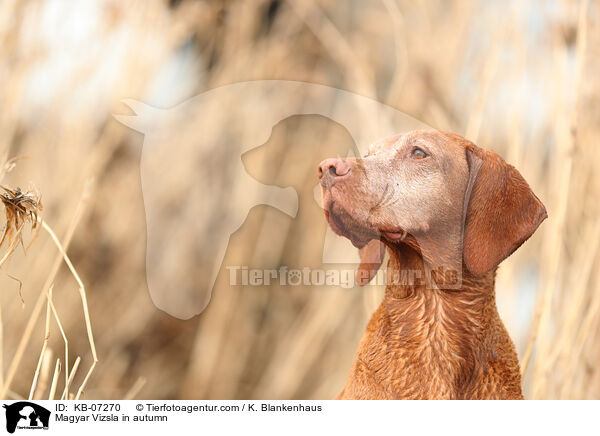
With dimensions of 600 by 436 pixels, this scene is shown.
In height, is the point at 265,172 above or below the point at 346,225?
above

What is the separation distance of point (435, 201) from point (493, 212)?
3.5 inches

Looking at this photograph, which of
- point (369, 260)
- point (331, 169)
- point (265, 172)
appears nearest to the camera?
point (331, 169)

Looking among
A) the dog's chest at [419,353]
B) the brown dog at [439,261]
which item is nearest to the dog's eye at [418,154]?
the brown dog at [439,261]

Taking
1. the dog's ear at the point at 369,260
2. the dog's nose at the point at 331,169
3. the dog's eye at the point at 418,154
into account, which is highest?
the dog's eye at the point at 418,154

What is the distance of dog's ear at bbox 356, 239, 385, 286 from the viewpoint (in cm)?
108

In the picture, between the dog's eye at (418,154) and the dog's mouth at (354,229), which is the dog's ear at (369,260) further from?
the dog's eye at (418,154)

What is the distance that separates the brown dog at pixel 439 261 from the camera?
→ 1.00m

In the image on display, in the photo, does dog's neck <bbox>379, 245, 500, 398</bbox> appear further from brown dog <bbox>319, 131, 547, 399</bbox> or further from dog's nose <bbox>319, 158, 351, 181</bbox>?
dog's nose <bbox>319, 158, 351, 181</bbox>
